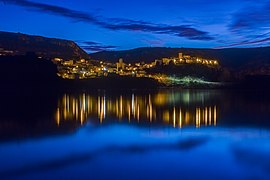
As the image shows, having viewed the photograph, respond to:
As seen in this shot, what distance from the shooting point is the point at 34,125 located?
16172 mm

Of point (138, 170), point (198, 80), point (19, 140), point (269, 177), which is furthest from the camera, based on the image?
point (198, 80)

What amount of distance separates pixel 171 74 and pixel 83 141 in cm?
8737

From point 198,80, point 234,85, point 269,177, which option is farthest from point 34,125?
point 198,80

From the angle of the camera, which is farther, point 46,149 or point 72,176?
point 46,149

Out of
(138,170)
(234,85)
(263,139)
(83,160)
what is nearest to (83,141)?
(83,160)

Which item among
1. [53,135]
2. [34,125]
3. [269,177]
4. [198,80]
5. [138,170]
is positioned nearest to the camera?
[269,177]

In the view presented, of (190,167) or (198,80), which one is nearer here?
(190,167)

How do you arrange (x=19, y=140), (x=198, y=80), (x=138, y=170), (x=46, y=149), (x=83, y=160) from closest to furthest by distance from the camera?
(x=138, y=170)
(x=83, y=160)
(x=46, y=149)
(x=19, y=140)
(x=198, y=80)

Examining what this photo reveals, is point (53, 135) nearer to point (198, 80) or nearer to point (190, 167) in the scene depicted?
point (190, 167)

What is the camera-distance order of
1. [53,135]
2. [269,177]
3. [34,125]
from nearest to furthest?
[269,177] → [53,135] → [34,125]

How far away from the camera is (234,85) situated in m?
86.8

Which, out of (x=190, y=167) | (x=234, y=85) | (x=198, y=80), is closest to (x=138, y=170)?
(x=190, y=167)

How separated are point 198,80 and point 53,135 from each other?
84513 millimetres

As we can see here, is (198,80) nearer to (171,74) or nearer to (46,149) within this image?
(171,74)
